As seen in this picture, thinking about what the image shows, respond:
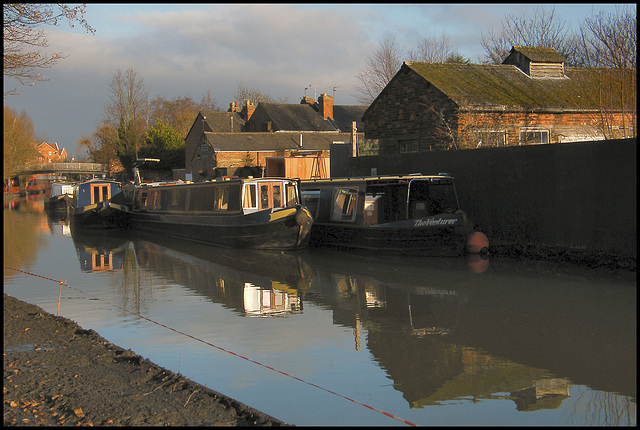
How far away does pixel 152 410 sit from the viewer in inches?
229

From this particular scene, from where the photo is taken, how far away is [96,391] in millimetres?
6336

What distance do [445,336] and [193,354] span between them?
3.46 meters

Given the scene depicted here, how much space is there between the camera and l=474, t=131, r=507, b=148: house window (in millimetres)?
21312

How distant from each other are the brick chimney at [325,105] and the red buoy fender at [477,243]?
4423 cm

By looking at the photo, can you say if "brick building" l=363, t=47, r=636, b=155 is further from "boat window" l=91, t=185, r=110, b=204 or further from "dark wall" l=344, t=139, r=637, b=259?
"boat window" l=91, t=185, r=110, b=204

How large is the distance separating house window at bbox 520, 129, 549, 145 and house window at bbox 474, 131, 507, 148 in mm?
847

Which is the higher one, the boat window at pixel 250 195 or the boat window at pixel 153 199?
the boat window at pixel 250 195

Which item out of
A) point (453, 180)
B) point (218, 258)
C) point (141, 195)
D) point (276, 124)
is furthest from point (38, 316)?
point (276, 124)

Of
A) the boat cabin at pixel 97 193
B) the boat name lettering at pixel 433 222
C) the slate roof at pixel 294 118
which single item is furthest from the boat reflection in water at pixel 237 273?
the slate roof at pixel 294 118

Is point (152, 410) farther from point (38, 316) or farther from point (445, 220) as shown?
point (445, 220)

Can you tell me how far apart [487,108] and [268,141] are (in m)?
30.1

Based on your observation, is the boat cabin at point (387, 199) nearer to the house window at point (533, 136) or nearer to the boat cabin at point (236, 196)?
the boat cabin at point (236, 196)

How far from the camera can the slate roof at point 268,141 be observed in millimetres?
48281

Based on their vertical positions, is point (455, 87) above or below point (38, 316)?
above
